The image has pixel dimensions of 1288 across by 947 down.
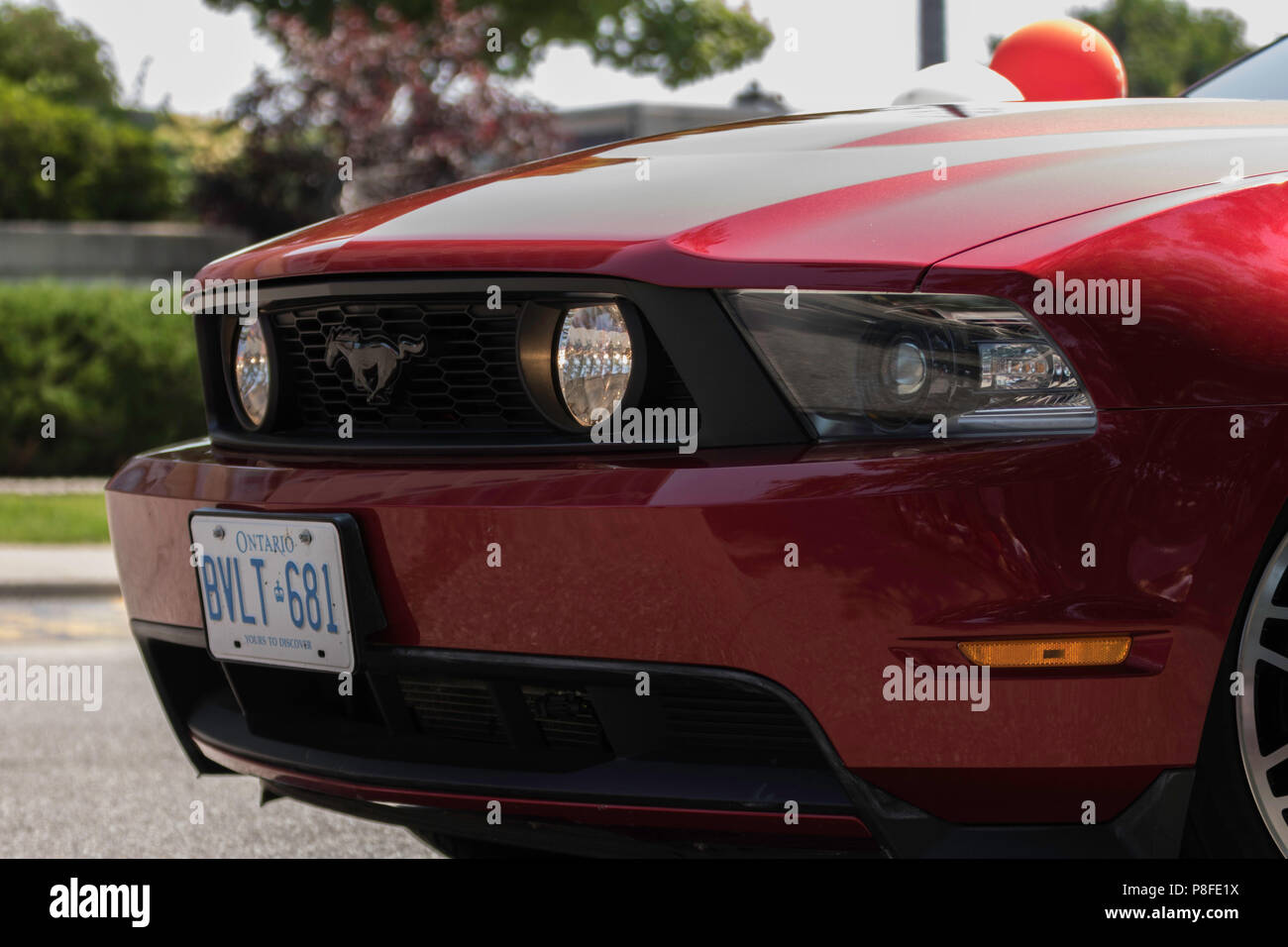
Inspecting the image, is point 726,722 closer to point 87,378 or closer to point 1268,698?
point 1268,698

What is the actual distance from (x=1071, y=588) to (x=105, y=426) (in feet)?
34.2

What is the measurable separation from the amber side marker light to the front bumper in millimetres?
15

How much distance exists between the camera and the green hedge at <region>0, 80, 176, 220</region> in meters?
14.0

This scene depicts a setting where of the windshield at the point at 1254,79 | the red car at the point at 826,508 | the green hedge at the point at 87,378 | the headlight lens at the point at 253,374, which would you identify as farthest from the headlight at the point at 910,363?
the green hedge at the point at 87,378

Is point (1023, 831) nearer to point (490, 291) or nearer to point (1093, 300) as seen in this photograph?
point (1093, 300)

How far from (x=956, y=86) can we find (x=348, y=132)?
508 inches

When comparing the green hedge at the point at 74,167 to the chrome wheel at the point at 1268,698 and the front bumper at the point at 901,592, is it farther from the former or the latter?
the chrome wheel at the point at 1268,698

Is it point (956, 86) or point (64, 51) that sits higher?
point (64, 51)

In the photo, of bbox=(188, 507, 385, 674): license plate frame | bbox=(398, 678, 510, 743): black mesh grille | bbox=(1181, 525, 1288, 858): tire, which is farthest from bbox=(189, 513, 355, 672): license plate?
bbox=(1181, 525, 1288, 858): tire

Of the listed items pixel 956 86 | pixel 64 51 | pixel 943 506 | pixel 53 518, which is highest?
pixel 64 51

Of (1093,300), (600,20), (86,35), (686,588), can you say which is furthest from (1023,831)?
(86,35)

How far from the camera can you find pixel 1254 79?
3193 millimetres

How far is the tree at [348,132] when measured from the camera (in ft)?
48.9

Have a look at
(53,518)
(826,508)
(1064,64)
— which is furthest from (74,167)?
(826,508)
